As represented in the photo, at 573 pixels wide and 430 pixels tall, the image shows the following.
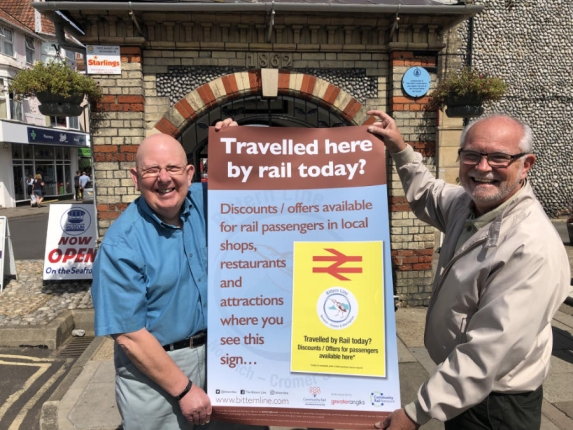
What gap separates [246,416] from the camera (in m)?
1.99

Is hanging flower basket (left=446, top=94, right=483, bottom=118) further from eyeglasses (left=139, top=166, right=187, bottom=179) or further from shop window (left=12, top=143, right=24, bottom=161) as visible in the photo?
shop window (left=12, top=143, right=24, bottom=161)

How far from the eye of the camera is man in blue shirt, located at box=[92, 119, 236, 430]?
5.83 feet

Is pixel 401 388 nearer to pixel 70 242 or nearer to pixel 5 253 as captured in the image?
pixel 70 242

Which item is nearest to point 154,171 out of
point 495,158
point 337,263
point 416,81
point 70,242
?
point 337,263

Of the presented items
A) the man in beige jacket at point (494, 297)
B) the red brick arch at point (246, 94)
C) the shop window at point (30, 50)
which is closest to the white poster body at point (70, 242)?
the red brick arch at point (246, 94)

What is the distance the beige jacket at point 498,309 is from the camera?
1516 millimetres

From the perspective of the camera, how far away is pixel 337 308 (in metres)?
2.00

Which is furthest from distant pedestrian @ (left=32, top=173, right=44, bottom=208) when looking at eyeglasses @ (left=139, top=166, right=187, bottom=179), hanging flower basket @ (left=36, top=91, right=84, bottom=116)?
eyeglasses @ (left=139, top=166, right=187, bottom=179)

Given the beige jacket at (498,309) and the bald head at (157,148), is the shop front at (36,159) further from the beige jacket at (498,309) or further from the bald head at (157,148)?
the beige jacket at (498,309)

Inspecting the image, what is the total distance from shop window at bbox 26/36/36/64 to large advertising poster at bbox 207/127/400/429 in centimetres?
2534

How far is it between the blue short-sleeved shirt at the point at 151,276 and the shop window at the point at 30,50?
2530cm

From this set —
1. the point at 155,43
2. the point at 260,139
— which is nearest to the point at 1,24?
the point at 155,43

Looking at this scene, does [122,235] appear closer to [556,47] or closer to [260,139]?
[260,139]

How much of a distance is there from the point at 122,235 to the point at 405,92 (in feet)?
14.6
